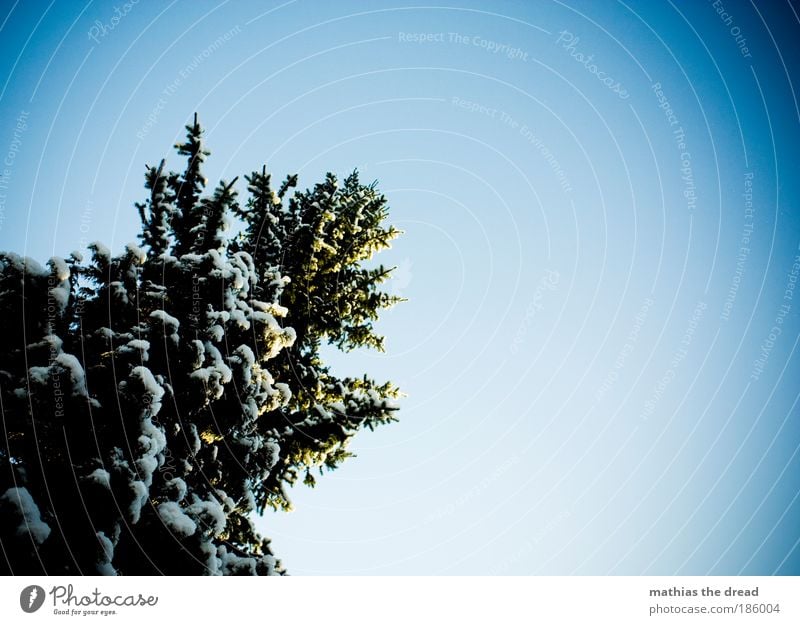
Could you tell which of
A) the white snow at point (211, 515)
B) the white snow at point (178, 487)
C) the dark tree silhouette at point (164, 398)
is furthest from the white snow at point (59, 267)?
the white snow at point (211, 515)

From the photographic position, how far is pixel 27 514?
→ 405 cm

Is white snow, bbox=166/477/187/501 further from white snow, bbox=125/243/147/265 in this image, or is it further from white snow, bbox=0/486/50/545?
white snow, bbox=125/243/147/265

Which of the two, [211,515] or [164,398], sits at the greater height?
[164,398]

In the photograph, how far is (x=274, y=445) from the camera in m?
6.84

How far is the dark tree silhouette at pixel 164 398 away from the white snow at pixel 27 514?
0.01 metres

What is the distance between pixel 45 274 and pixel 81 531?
288 centimetres

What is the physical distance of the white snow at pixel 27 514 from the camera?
402 cm

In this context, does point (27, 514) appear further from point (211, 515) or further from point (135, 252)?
point (135, 252)

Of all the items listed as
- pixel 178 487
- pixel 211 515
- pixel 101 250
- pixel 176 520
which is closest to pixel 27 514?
pixel 176 520
